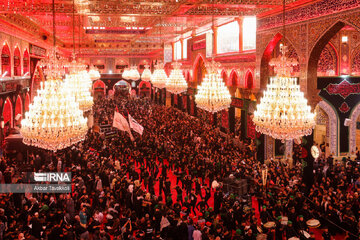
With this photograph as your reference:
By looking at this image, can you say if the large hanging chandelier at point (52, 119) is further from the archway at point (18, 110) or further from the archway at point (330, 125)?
the archway at point (18, 110)

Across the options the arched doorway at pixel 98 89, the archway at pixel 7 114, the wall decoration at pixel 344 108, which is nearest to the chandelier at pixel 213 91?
the wall decoration at pixel 344 108

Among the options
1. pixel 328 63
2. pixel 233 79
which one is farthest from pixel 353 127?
pixel 233 79

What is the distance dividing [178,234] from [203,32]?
1391 cm

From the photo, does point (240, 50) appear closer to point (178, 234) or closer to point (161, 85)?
point (161, 85)

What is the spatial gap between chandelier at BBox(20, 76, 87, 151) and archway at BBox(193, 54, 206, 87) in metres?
14.6

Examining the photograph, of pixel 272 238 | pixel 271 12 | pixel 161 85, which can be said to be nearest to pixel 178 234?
pixel 272 238

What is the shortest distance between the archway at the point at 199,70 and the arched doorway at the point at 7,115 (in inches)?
399

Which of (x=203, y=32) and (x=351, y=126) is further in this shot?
(x=203, y=32)

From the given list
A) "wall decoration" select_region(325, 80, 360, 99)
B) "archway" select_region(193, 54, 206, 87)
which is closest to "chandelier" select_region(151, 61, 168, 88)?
"archway" select_region(193, 54, 206, 87)

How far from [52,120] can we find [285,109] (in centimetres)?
425

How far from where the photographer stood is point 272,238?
7488mm

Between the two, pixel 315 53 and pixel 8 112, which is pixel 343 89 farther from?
pixel 8 112

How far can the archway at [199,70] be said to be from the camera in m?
20.7

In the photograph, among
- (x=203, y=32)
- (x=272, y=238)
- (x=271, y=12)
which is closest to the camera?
(x=272, y=238)
